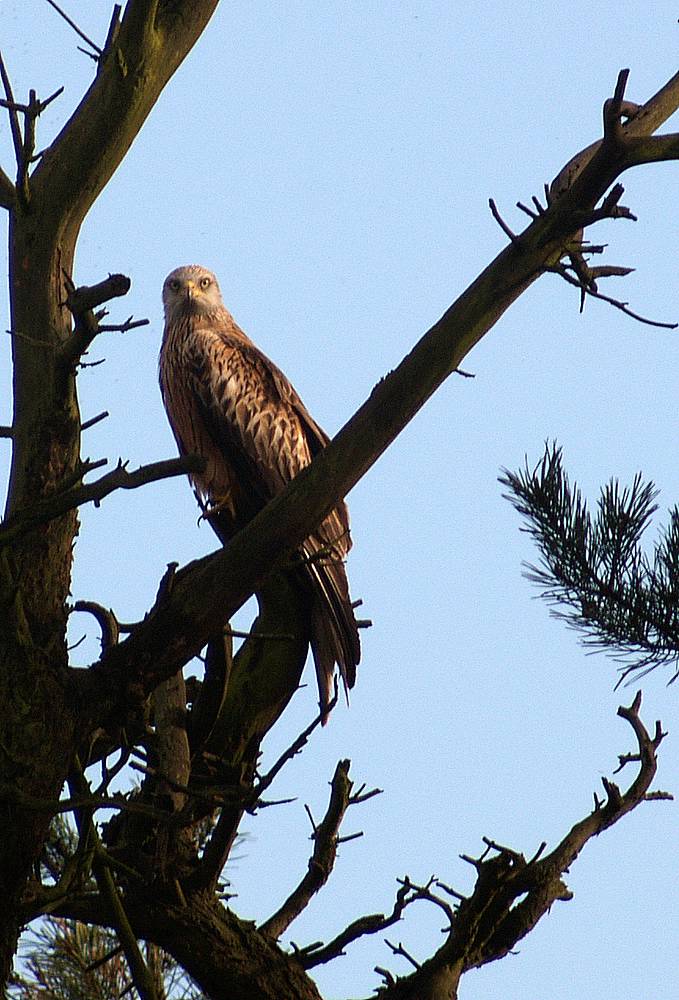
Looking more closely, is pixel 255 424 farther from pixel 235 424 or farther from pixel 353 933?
pixel 353 933

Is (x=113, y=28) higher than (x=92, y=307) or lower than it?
higher

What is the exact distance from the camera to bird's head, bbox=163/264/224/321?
661 cm

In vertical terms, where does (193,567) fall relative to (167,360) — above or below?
below

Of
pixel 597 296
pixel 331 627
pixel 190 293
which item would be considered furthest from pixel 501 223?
pixel 190 293

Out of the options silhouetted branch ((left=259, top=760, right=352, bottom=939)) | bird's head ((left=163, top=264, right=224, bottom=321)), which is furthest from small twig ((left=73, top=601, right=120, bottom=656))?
bird's head ((left=163, top=264, right=224, bottom=321))

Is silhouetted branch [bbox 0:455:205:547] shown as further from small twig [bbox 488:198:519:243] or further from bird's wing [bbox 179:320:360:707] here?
bird's wing [bbox 179:320:360:707]

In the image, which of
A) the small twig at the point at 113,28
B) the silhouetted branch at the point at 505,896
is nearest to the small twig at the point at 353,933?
the silhouetted branch at the point at 505,896

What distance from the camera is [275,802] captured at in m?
3.58

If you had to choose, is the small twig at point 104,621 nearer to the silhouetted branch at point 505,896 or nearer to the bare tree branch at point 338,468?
the bare tree branch at point 338,468

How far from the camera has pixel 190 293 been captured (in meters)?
6.67

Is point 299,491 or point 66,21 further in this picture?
point 66,21

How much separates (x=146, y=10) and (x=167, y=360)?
2792 millimetres

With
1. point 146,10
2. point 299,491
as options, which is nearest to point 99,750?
point 299,491

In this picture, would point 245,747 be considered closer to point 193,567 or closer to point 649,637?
point 193,567
